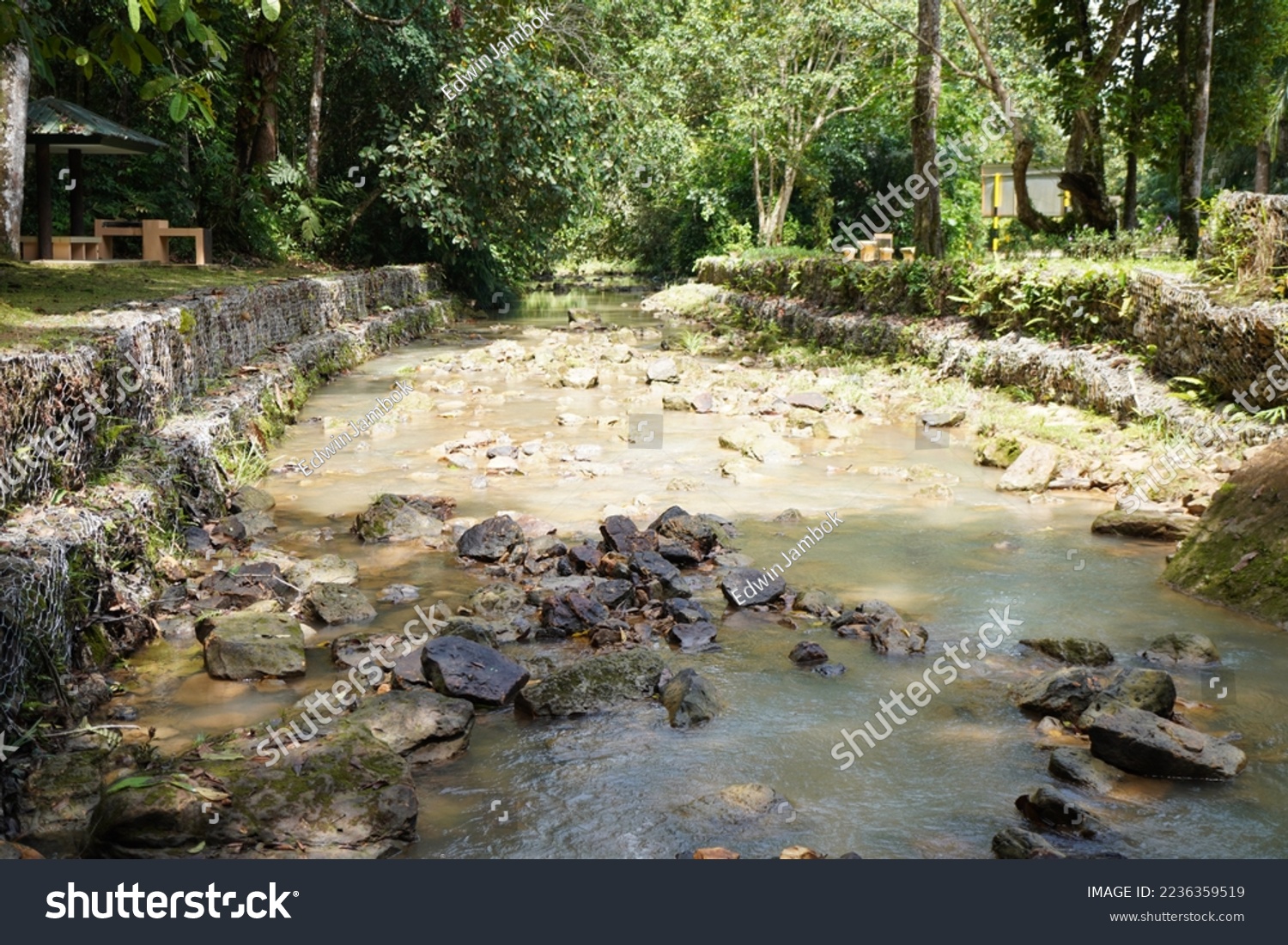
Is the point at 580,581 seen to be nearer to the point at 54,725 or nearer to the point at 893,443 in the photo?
the point at 54,725

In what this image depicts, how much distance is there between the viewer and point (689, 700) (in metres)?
4.60

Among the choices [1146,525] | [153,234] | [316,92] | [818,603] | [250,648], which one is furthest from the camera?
[316,92]

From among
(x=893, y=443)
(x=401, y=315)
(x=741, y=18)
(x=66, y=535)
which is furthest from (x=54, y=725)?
(x=741, y=18)

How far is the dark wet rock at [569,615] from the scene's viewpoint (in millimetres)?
5637

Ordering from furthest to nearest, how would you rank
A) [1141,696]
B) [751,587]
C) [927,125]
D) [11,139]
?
[927,125]
[11,139]
[751,587]
[1141,696]

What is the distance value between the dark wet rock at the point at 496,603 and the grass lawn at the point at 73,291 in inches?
94.5

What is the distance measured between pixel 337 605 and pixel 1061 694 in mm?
3339

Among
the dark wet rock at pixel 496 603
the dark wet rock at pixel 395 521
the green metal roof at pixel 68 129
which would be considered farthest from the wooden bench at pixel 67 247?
the dark wet rock at pixel 496 603

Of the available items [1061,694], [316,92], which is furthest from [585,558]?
[316,92]

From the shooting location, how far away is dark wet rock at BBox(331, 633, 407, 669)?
203 inches

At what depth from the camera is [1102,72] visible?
15.2 metres

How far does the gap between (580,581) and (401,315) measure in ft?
46.5

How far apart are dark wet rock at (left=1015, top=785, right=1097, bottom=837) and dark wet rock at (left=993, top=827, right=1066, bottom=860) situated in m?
0.21

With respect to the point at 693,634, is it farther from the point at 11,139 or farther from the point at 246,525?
the point at 11,139
